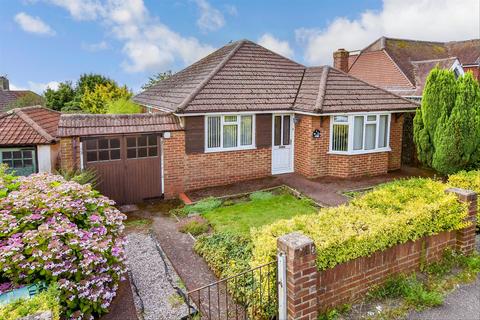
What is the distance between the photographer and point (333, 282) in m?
5.66

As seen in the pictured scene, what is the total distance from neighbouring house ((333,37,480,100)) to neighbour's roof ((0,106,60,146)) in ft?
65.3

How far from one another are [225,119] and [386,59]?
1980 cm

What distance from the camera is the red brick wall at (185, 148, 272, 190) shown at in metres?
13.2

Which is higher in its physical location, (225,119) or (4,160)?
(225,119)

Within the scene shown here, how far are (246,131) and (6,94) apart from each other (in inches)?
1257

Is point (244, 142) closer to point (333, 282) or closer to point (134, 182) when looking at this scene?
point (134, 182)

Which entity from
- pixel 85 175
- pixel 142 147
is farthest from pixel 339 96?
pixel 85 175

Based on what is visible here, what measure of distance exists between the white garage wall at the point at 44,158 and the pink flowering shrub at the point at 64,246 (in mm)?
7510

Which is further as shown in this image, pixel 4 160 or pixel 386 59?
pixel 386 59

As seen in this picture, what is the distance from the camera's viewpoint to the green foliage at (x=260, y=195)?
12320mm

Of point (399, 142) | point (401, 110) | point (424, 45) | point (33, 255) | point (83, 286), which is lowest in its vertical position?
point (83, 286)

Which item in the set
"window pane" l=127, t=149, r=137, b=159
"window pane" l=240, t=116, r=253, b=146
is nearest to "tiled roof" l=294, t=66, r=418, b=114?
"window pane" l=240, t=116, r=253, b=146

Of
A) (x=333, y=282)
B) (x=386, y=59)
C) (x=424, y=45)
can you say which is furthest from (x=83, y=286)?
(x=424, y=45)

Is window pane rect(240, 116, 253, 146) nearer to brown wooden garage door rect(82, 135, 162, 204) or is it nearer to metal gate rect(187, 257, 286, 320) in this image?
brown wooden garage door rect(82, 135, 162, 204)
